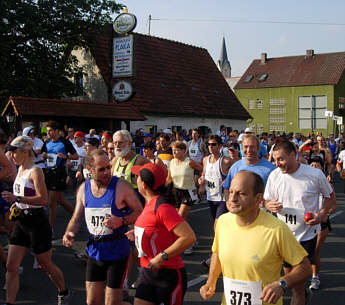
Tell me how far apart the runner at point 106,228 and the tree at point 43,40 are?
19890 millimetres

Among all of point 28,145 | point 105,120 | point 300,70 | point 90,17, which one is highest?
point 300,70

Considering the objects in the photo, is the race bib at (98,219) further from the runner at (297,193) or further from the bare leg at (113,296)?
the runner at (297,193)

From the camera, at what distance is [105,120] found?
2270 centimetres

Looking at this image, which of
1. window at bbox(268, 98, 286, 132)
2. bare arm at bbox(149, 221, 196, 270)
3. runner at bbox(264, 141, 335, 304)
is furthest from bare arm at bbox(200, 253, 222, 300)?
window at bbox(268, 98, 286, 132)

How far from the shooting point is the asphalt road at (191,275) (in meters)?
5.39

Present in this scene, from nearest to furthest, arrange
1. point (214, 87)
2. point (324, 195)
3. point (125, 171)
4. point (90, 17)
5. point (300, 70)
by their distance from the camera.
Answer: point (324, 195), point (125, 171), point (90, 17), point (214, 87), point (300, 70)

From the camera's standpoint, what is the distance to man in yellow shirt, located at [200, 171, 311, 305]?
2908mm

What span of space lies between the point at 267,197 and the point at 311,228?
0.54m

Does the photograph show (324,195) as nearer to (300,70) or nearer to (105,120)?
(105,120)

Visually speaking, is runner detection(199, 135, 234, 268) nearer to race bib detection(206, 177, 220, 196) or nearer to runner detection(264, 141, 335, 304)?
race bib detection(206, 177, 220, 196)

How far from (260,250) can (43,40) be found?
920 inches

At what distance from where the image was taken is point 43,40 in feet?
79.7

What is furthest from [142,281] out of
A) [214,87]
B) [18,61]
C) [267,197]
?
[214,87]

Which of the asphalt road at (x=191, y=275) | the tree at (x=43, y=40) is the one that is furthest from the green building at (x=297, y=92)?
the asphalt road at (x=191, y=275)
